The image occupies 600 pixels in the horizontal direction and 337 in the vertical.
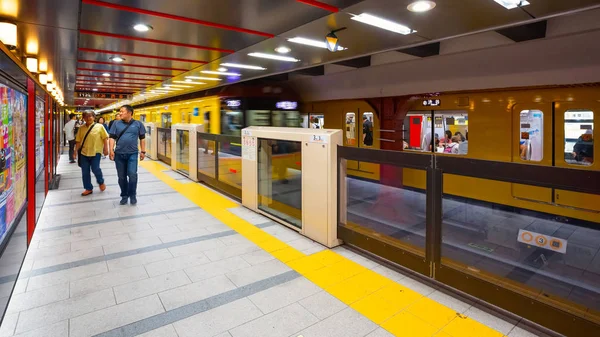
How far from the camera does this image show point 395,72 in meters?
A: 8.26

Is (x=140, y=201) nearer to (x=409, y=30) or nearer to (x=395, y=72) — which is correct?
(x=409, y=30)

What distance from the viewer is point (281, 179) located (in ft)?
18.7

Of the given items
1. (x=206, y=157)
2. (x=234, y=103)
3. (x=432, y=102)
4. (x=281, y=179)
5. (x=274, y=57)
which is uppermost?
(x=274, y=57)

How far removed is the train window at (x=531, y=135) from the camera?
597 centimetres

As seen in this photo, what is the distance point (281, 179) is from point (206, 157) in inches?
119

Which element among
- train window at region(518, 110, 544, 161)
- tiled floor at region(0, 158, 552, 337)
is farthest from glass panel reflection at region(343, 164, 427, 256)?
train window at region(518, 110, 544, 161)

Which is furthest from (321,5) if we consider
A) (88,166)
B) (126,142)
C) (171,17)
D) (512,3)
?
(88,166)

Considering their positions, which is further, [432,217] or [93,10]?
[93,10]

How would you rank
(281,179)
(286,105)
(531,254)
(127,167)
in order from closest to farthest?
(531,254)
(281,179)
(127,167)
(286,105)

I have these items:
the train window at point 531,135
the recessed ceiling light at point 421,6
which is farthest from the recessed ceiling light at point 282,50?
the train window at point 531,135

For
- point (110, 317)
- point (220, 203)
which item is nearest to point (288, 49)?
point (220, 203)

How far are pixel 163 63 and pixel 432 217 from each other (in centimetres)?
673

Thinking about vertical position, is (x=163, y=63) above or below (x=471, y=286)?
above

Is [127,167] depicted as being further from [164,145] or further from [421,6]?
[164,145]
